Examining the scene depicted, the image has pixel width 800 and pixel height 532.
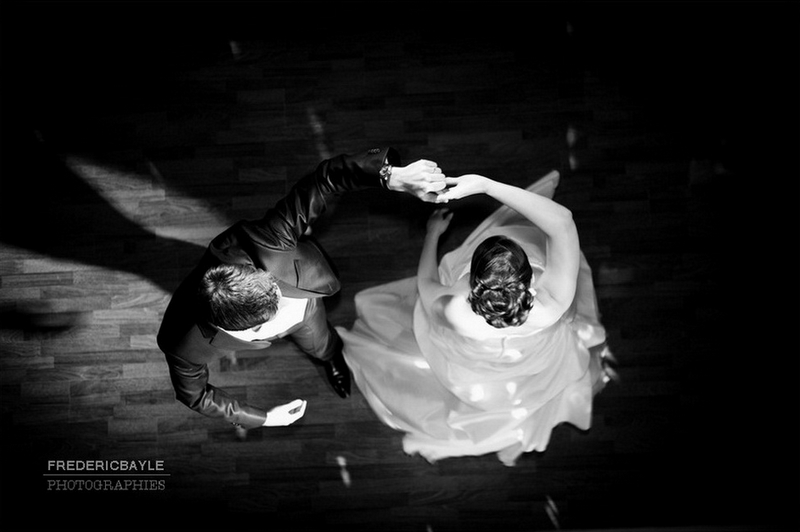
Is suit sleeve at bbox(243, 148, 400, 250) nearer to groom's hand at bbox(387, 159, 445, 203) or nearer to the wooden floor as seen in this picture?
groom's hand at bbox(387, 159, 445, 203)

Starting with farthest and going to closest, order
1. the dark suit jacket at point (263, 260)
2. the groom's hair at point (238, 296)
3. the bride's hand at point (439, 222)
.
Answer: the bride's hand at point (439, 222) → the dark suit jacket at point (263, 260) → the groom's hair at point (238, 296)

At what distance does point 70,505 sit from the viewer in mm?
2949

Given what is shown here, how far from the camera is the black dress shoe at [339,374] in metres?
2.83

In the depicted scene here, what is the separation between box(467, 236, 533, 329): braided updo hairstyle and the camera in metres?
1.94

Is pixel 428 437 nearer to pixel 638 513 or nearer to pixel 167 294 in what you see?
pixel 638 513

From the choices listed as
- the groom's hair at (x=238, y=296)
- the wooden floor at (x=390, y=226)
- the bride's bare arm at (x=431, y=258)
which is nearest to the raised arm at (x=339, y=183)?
the groom's hair at (x=238, y=296)

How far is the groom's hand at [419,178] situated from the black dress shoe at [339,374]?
0.97m

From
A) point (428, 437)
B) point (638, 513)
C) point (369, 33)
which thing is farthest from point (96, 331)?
point (638, 513)

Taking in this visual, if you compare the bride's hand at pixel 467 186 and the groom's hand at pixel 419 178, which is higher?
the groom's hand at pixel 419 178

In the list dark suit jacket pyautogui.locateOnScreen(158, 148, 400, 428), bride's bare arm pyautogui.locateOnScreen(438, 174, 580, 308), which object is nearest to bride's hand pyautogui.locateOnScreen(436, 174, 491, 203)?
bride's bare arm pyautogui.locateOnScreen(438, 174, 580, 308)

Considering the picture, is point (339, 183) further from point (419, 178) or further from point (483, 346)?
point (483, 346)

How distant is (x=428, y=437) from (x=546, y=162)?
4.58ft

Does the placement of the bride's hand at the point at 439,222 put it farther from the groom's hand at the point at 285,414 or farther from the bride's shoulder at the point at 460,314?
the groom's hand at the point at 285,414

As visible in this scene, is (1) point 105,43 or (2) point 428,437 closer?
(2) point 428,437
